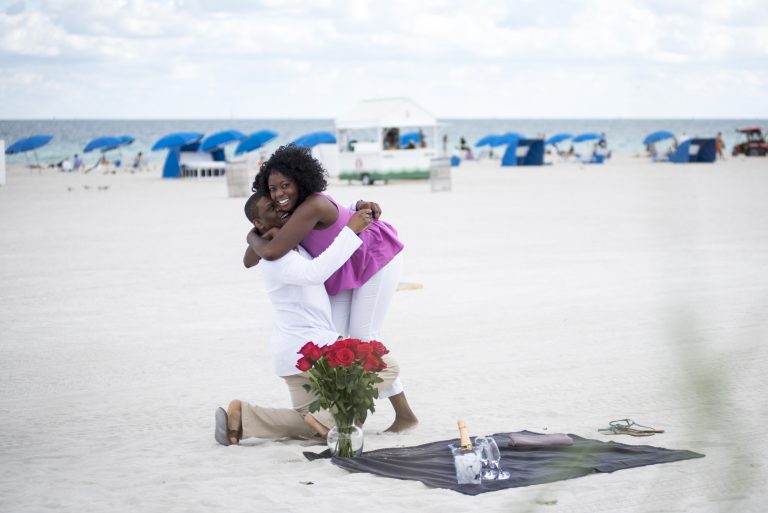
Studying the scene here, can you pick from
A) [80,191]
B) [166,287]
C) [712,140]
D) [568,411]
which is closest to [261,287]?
[166,287]

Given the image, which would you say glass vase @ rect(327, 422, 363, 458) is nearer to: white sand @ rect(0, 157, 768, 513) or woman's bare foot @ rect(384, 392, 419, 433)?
white sand @ rect(0, 157, 768, 513)

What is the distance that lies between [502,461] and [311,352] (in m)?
1.07

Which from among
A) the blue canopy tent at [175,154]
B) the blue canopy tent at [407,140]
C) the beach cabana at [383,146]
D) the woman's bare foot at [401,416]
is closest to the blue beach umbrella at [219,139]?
the blue canopy tent at [175,154]

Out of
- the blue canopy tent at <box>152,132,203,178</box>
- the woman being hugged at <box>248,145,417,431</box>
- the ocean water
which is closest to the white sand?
the woman being hugged at <box>248,145,417,431</box>

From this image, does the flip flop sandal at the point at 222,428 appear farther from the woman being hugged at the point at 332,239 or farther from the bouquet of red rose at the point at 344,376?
the woman being hugged at the point at 332,239

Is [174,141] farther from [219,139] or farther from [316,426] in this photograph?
[316,426]

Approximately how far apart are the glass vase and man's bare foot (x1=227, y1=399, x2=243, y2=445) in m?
0.56

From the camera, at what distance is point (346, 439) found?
496 cm

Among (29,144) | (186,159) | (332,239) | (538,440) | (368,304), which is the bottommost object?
(538,440)

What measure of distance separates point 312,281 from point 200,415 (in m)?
1.44

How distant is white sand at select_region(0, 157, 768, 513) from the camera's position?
96.1 inches

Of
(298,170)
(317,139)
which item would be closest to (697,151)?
(317,139)

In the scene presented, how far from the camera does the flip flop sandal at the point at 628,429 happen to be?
5.28 metres

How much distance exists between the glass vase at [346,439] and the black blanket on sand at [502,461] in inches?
2.1
